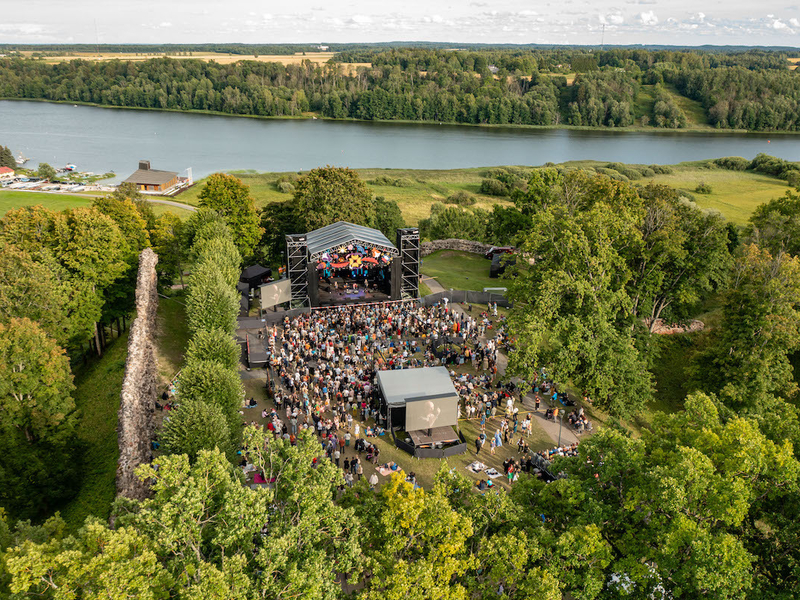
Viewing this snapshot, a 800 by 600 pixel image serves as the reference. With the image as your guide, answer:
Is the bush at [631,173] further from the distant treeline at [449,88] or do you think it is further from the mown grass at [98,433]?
the mown grass at [98,433]

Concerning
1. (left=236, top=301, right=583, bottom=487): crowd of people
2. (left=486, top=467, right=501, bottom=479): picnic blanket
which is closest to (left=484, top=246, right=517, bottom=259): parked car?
(left=236, top=301, right=583, bottom=487): crowd of people

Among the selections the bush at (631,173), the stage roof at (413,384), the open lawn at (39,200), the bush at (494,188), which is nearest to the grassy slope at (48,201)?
the open lawn at (39,200)

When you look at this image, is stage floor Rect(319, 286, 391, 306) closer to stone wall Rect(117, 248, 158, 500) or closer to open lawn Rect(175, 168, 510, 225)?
stone wall Rect(117, 248, 158, 500)

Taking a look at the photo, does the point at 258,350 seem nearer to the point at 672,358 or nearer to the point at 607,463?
the point at 607,463

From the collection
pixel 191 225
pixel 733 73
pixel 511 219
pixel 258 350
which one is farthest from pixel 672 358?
pixel 733 73

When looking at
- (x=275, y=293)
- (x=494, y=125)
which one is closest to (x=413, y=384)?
(x=275, y=293)

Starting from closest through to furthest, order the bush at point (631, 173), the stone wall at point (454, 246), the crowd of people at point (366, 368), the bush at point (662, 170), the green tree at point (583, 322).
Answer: the crowd of people at point (366, 368), the green tree at point (583, 322), the stone wall at point (454, 246), the bush at point (631, 173), the bush at point (662, 170)

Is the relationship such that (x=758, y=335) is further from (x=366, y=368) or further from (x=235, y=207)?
(x=235, y=207)
